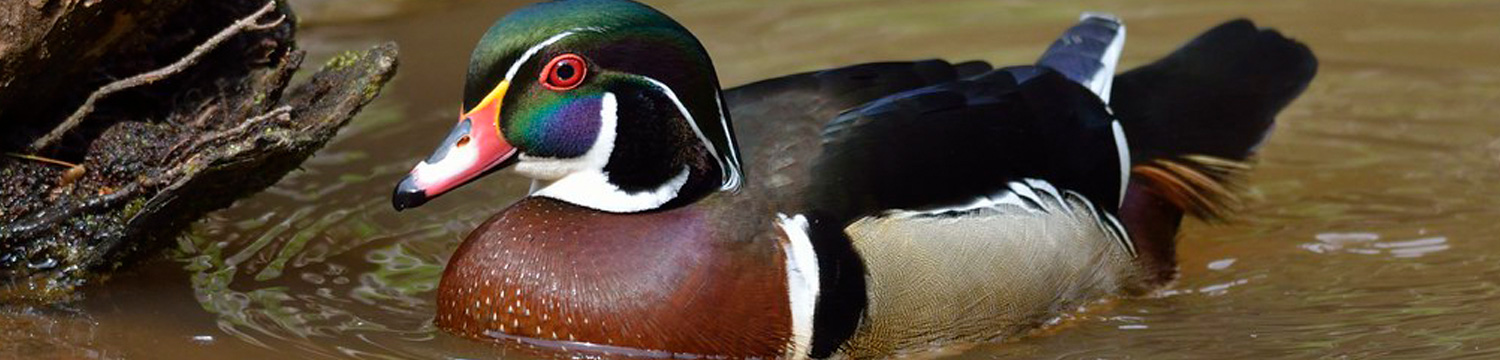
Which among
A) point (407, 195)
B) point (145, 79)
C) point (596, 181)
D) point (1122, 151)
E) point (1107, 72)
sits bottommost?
point (1122, 151)

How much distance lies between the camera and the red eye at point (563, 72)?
4.49 m

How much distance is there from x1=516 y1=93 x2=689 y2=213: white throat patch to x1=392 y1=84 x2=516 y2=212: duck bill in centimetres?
13

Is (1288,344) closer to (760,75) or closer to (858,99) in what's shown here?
(858,99)

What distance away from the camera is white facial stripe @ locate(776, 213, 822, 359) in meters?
4.64

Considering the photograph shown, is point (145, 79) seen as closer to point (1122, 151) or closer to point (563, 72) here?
point (563, 72)

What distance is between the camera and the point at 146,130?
4902mm

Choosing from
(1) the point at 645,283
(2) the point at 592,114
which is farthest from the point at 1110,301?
(2) the point at 592,114

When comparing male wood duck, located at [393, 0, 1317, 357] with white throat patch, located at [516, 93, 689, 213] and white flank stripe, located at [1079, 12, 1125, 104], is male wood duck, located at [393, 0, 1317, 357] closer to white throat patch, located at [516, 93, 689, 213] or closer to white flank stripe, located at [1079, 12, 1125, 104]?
white throat patch, located at [516, 93, 689, 213]

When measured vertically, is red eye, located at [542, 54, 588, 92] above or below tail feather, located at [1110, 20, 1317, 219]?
above

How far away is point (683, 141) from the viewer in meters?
4.70

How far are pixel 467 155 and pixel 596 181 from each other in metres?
0.38

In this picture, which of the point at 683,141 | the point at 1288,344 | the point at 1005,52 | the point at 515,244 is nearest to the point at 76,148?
the point at 515,244

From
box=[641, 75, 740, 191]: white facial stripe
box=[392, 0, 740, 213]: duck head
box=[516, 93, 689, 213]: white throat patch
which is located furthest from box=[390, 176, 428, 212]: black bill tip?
box=[641, 75, 740, 191]: white facial stripe

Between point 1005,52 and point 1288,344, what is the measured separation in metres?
3.13
